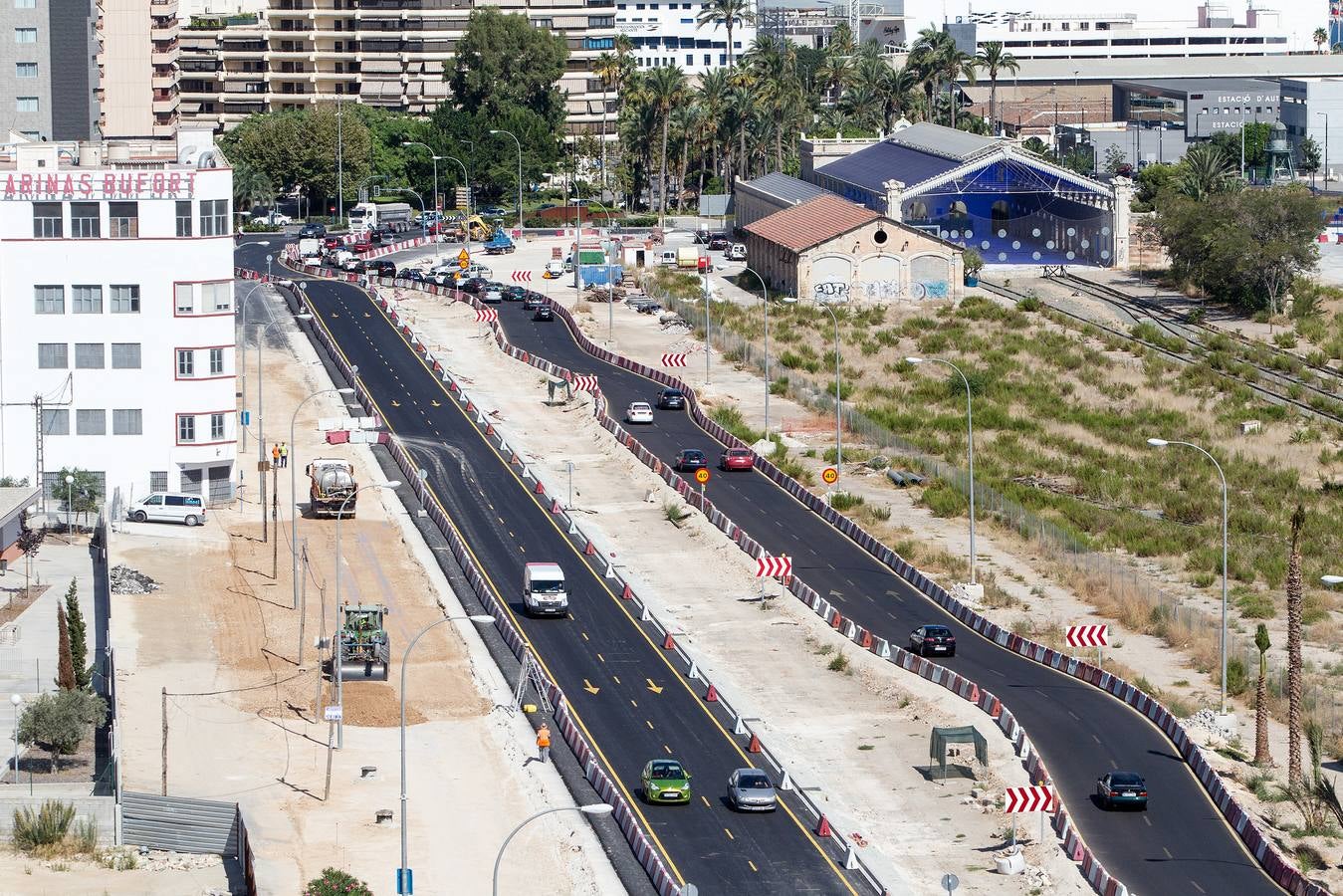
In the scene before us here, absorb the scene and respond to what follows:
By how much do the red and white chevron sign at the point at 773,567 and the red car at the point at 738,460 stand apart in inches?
829

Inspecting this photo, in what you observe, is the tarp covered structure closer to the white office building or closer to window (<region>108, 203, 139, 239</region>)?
the white office building

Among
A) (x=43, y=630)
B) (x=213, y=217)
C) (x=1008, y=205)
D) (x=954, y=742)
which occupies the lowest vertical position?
(x=954, y=742)

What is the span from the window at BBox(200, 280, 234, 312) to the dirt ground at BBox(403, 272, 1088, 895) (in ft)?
63.3

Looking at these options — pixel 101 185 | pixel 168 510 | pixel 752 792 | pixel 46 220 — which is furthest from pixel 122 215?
pixel 752 792

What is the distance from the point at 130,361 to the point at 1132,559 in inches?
1982

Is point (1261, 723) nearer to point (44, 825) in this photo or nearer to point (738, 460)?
point (44, 825)

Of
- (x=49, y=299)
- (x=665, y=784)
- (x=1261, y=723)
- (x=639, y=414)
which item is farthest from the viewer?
(x=639, y=414)

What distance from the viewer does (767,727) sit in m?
83.9

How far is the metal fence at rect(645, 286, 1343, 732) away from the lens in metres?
87.5

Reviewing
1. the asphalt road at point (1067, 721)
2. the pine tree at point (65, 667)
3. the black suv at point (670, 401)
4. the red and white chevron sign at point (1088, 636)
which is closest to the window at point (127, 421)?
the asphalt road at point (1067, 721)

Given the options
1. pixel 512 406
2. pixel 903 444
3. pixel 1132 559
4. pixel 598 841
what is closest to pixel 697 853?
pixel 598 841

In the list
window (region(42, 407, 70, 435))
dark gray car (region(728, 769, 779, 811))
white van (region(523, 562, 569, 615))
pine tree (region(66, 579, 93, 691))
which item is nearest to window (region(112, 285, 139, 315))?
window (region(42, 407, 70, 435))

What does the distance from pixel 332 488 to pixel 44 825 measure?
38962 millimetres

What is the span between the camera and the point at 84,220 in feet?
368
